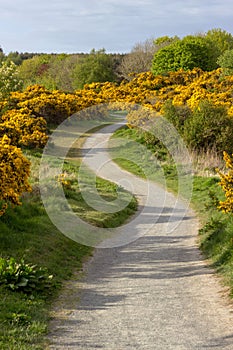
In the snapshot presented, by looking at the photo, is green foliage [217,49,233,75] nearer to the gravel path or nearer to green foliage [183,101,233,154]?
green foliage [183,101,233,154]

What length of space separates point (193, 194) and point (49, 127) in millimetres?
18980

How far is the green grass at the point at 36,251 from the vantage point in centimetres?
719

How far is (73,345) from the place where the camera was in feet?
22.5

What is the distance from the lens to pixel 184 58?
191ft

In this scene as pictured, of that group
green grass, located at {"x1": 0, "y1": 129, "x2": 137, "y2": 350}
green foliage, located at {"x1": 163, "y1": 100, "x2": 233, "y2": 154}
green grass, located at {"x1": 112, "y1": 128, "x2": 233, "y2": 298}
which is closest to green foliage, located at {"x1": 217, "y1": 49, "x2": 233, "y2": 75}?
green grass, located at {"x1": 112, "y1": 128, "x2": 233, "y2": 298}

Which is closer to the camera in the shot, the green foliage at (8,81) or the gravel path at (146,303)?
the gravel path at (146,303)

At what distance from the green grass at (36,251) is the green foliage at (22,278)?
15 cm

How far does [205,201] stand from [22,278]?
10.3m

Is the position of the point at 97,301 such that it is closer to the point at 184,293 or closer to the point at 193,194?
the point at 184,293

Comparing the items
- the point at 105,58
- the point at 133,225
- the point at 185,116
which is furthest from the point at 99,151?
the point at 105,58

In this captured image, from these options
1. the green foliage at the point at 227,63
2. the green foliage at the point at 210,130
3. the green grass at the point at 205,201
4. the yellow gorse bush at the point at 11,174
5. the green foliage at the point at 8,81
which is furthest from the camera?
the green foliage at the point at 227,63

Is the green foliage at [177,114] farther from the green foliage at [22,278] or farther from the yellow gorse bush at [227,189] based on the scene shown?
the green foliage at [22,278]

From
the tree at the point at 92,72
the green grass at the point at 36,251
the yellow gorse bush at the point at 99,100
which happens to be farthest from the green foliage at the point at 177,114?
the tree at the point at 92,72

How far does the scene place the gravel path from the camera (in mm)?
7117
